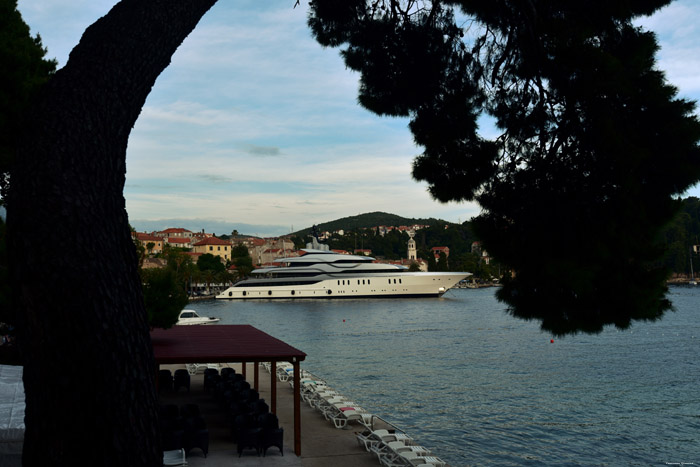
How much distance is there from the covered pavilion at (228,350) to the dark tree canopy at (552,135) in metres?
4.26

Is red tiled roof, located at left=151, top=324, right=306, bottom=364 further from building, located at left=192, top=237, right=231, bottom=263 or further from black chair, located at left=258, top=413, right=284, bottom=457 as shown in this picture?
building, located at left=192, top=237, right=231, bottom=263

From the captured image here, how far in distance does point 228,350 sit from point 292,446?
6.61 feet

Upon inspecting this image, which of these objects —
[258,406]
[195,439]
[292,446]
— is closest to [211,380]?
[258,406]

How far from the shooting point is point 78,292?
231cm

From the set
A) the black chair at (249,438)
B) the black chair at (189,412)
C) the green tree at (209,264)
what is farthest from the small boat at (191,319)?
the green tree at (209,264)

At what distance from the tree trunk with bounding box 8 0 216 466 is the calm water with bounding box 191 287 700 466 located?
3852 mm

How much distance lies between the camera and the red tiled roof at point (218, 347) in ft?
29.5

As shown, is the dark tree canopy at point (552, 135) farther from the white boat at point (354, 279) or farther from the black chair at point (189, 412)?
the white boat at point (354, 279)

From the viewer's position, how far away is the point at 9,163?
10.6 m

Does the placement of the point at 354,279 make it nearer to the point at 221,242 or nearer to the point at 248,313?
the point at 248,313

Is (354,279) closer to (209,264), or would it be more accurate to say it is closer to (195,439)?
(209,264)

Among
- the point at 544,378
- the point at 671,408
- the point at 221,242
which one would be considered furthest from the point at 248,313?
the point at 221,242

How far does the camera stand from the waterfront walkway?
9062mm

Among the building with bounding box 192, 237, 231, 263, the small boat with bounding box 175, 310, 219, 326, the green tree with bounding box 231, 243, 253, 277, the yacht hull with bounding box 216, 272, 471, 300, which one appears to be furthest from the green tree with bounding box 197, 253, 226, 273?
the small boat with bounding box 175, 310, 219, 326
